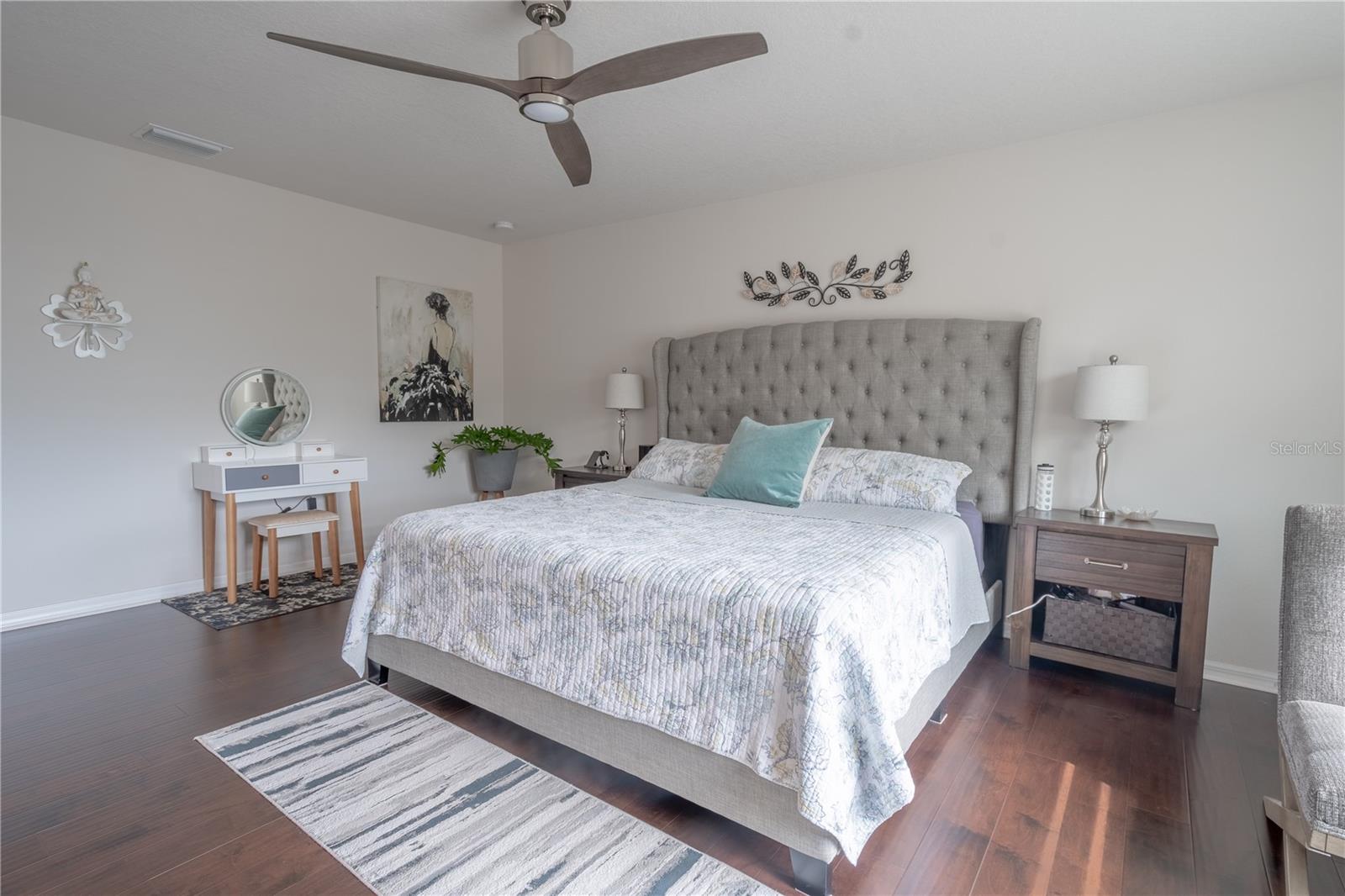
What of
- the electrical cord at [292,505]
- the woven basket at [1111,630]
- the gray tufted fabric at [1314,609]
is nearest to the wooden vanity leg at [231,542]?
the electrical cord at [292,505]

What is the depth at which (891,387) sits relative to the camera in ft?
11.3

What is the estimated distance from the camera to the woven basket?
257 cm

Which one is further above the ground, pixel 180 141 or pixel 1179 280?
pixel 180 141

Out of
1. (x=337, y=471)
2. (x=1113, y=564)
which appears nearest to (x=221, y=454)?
(x=337, y=471)

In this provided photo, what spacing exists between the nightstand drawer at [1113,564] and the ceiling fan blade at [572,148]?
2433mm

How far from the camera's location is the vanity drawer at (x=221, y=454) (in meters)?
3.83

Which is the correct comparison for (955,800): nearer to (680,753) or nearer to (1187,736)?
(680,753)

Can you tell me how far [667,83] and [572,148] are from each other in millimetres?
565

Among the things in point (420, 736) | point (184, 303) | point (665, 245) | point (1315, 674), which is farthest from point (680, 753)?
point (184, 303)

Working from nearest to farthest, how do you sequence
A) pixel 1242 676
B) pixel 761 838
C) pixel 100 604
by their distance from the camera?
pixel 761 838, pixel 1242 676, pixel 100 604

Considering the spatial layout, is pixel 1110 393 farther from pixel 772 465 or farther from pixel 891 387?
pixel 772 465

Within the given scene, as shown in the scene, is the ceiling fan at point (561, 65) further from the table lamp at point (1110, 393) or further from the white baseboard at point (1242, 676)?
the white baseboard at point (1242, 676)

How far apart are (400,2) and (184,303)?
2.59 metres

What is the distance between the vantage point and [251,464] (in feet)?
12.2
